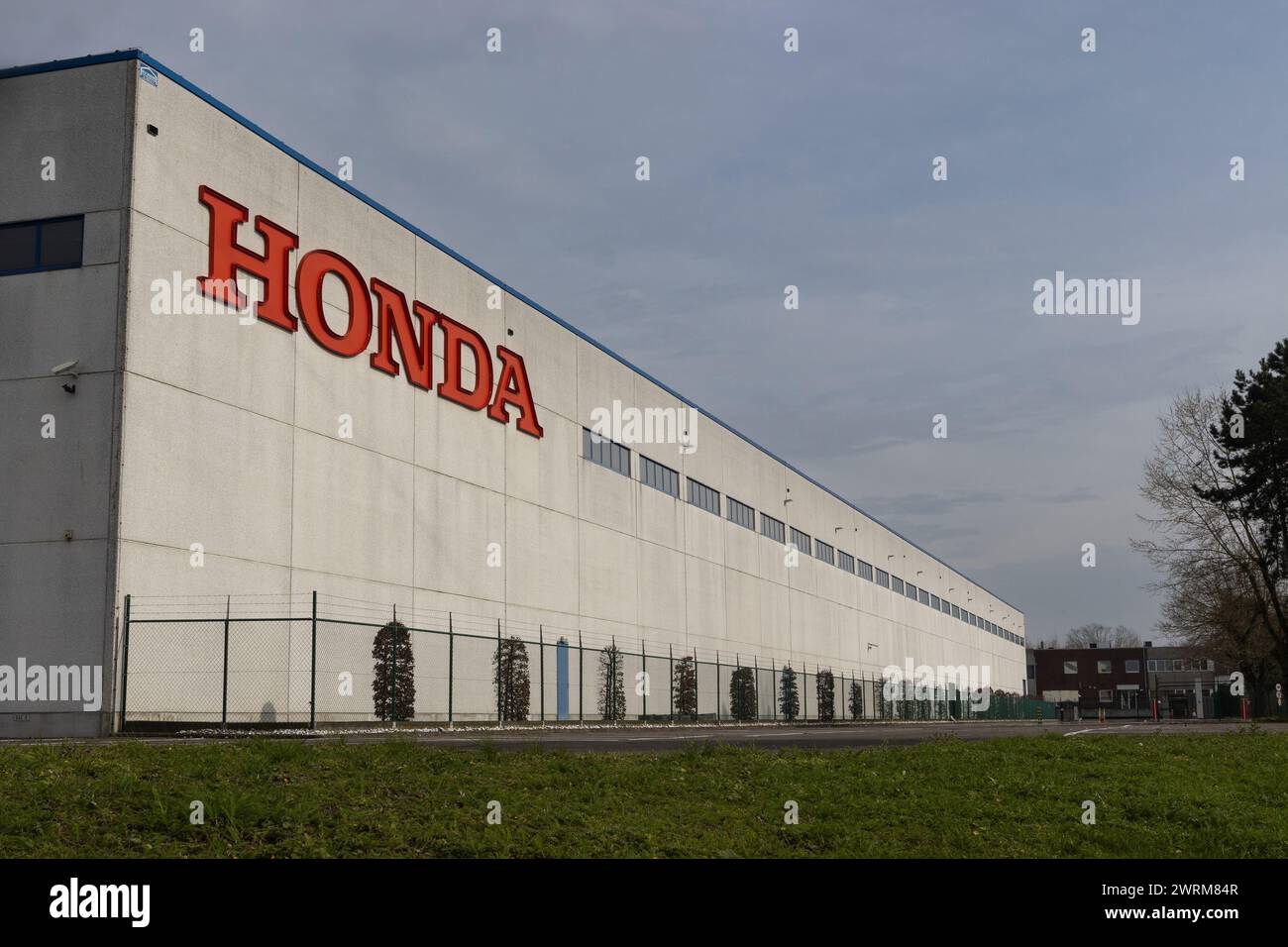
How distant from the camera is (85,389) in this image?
2497 centimetres

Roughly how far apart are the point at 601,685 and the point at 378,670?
1340cm

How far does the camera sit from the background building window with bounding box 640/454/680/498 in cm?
5006

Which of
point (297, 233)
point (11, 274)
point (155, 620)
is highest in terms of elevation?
point (297, 233)

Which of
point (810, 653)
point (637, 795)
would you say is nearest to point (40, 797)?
point (637, 795)

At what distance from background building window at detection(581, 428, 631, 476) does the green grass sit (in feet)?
94.9

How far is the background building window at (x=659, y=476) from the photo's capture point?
5006 centimetres

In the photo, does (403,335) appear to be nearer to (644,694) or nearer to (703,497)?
(644,694)

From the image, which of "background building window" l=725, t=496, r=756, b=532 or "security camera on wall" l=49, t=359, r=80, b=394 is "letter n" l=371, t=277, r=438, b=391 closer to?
"security camera on wall" l=49, t=359, r=80, b=394

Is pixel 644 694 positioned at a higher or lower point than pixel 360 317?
lower

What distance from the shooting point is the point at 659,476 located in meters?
51.4

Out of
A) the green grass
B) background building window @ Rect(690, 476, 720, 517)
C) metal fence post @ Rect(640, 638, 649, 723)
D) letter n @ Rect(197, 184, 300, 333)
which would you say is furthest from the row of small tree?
the green grass

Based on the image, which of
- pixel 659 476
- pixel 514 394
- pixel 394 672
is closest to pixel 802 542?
pixel 659 476
